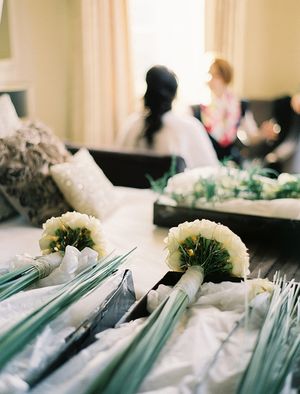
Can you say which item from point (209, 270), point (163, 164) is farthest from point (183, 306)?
point (163, 164)

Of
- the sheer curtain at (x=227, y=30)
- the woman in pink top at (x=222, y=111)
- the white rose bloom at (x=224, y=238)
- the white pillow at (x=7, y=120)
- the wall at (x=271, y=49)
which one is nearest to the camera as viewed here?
the white rose bloom at (x=224, y=238)

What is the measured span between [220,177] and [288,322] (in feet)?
3.31

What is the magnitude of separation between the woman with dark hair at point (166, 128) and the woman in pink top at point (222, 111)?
0.57 meters

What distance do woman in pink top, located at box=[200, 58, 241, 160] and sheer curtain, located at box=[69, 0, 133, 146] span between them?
2.42 feet

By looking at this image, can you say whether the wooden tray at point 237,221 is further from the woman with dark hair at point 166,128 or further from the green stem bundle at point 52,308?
the woman with dark hair at point 166,128

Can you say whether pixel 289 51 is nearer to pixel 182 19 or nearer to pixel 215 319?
pixel 182 19

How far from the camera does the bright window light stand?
379cm

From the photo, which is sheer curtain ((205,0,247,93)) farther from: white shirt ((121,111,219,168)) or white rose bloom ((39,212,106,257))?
white rose bloom ((39,212,106,257))

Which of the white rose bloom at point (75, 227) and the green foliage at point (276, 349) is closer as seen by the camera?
the green foliage at point (276, 349)

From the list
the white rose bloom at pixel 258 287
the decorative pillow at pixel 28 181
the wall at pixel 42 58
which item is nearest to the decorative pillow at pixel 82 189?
the decorative pillow at pixel 28 181

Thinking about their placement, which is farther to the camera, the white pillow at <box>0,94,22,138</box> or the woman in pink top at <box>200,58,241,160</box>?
the woman in pink top at <box>200,58,241,160</box>

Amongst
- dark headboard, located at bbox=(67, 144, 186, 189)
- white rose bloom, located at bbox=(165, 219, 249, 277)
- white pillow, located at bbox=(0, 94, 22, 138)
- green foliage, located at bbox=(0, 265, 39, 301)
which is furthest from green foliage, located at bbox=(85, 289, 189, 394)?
dark headboard, located at bbox=(67, 144, 186, 189)

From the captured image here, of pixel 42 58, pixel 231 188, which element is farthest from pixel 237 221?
pixel 42 58

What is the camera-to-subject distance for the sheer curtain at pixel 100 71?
12.4ft
